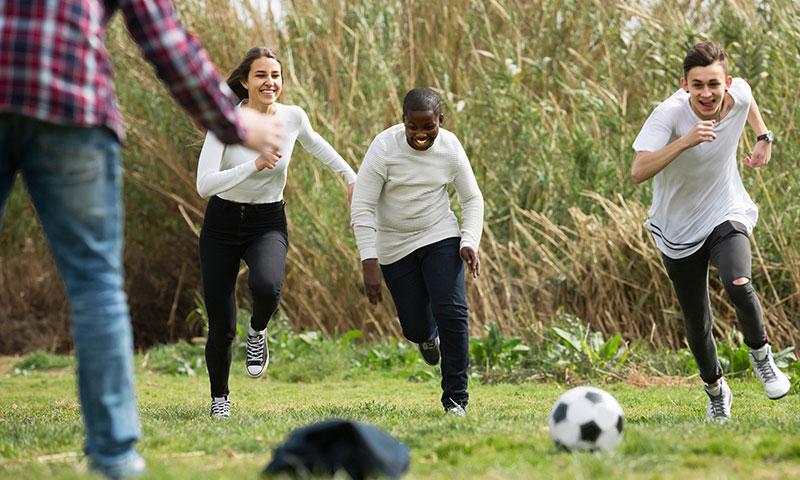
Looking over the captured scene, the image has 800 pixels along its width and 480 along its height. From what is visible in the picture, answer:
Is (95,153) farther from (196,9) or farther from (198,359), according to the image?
(196,9)

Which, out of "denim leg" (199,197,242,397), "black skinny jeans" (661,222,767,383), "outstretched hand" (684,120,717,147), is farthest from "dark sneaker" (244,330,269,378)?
"outstretched hand" (684,120,717,147)

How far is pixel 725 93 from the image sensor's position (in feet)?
17.5

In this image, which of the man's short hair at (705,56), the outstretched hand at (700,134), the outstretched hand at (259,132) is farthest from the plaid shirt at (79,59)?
the man's short hair at (705,56)

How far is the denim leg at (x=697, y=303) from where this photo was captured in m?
5.27

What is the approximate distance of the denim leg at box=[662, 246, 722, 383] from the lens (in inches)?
207

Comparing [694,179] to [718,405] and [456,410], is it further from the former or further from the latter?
[456,410]

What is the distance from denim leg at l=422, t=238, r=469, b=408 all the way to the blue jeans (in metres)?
2.67

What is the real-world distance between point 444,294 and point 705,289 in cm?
148

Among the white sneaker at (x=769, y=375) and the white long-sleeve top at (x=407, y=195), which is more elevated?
the white long-sleeve top at (x=407, y=195)

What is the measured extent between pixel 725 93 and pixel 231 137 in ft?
10.9

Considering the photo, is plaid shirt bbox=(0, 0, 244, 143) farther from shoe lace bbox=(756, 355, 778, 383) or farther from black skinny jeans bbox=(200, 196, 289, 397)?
shoe lace bbox=(756, 355, 778, 383)

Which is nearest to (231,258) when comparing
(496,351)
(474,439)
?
(474,439)

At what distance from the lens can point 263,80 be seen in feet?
18.7

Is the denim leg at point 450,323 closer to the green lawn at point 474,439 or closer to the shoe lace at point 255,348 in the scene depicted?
the green lawn at point 474,439
